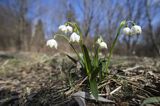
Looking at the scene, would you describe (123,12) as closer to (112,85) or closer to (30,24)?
(112,85)

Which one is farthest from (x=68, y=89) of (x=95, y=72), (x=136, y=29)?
(x=136, y=29)

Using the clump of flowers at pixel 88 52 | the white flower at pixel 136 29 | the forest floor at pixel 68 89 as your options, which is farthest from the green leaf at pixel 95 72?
the white flower at pixel 136 29

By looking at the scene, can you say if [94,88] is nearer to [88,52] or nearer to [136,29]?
[88,52]

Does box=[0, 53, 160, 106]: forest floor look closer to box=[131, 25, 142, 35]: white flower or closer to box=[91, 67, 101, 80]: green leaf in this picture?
box=[91, 67, 101, 80]: green leaf

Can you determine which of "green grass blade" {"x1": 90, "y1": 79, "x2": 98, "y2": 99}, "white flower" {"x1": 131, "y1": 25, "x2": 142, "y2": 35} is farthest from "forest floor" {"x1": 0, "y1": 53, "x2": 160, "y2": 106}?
"white flower" {"x1": 131, "y1": 25, "x2": 142, "y2": 35}

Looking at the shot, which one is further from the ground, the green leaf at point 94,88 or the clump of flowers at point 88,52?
the clump of flowers at point 88,52

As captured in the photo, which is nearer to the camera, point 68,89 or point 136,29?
point 136,29

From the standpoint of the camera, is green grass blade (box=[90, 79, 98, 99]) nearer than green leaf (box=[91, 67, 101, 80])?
Yes

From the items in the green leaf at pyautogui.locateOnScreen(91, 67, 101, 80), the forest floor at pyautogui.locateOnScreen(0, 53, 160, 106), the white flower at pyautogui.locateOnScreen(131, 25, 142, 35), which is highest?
the white flower at pyautogui.locateOnScreen(131, 25, 142, 35)

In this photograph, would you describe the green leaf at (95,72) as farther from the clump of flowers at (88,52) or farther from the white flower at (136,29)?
the white flower at (136,29)

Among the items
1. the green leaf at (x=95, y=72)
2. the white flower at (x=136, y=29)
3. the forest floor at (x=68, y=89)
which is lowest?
the forest floor at (x=68, y=89)

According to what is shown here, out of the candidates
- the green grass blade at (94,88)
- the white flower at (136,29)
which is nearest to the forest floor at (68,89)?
the green grass blade at (94,88)

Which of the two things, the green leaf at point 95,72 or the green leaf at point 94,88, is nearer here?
the green leaf at point 94,88
